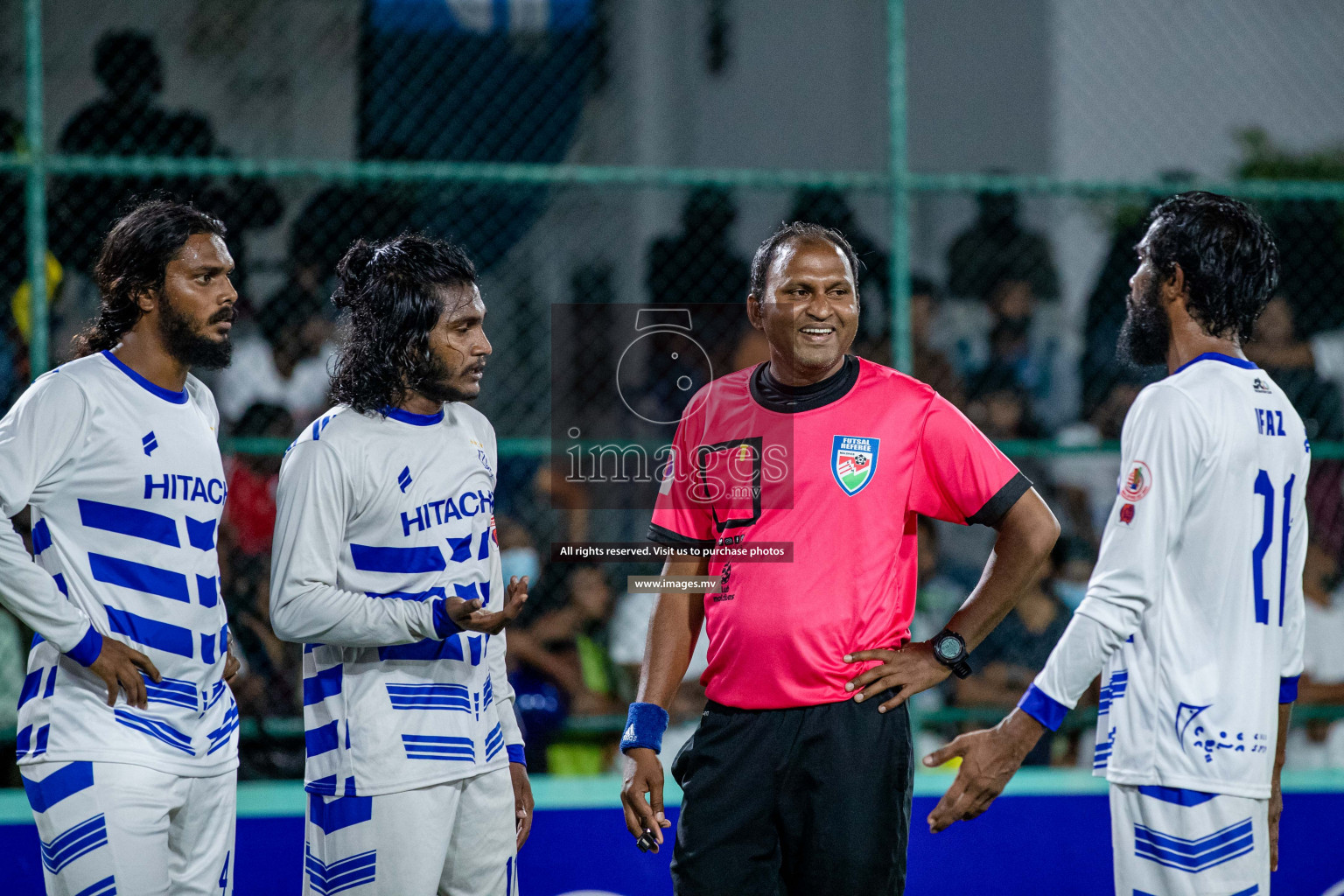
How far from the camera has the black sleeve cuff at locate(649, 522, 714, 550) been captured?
3053 mm

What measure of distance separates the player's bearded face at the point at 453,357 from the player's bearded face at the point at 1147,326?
1.59m

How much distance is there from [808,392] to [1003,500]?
51 centimetres

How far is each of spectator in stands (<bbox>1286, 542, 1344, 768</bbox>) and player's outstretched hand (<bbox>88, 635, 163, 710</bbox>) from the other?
4.26m

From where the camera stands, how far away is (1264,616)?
9.29 ft

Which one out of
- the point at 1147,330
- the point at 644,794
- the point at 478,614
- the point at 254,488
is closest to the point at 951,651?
the point at 644,794

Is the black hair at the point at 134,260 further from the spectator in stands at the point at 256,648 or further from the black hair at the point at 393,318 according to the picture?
the spectator in stands at the point at 256,648

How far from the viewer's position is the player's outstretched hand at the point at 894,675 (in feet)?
9.11

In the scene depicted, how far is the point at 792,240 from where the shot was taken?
9.78 ft

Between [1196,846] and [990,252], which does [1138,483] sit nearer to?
[1196,846]

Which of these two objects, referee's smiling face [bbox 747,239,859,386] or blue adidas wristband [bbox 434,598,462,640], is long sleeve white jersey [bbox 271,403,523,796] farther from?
referee's smiling face [bbox 747,239,859,386]

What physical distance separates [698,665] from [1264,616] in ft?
8.98

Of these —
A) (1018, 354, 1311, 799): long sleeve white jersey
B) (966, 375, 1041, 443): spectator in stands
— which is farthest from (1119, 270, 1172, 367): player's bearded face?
(966, 375, 1041, 443): spectator in stands

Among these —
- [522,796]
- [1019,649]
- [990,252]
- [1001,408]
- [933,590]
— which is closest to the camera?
[522,796]

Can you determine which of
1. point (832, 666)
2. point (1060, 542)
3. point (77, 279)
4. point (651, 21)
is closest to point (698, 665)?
point (1060, 542)
